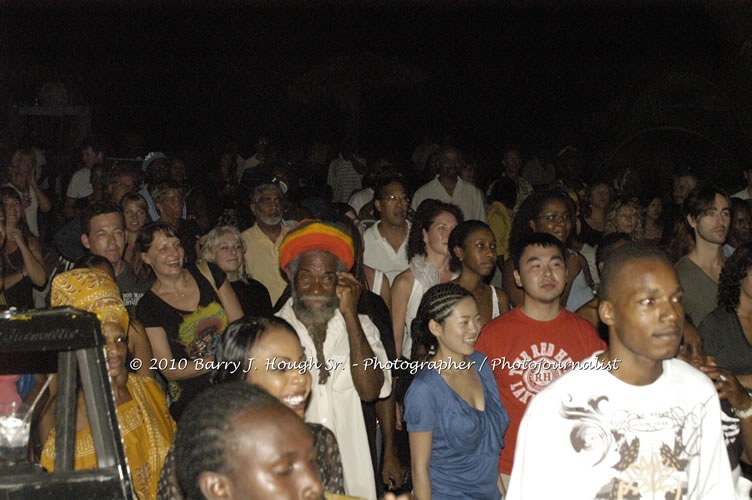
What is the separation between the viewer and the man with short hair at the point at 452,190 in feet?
31.2

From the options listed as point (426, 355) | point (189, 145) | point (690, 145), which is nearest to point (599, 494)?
point (426, 355)

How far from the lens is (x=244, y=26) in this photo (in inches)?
772

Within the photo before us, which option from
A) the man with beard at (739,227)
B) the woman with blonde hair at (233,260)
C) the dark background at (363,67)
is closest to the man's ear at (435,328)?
the woman with blonde hair at (233,260)

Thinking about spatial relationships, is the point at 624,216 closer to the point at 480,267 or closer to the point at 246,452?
the point at 480,267

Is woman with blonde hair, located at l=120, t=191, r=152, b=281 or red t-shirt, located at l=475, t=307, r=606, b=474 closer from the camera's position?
red t-shirt, located at l=475, t=307, r=606, b=474

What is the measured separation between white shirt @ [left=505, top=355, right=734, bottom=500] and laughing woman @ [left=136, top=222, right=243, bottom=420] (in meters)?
2.52

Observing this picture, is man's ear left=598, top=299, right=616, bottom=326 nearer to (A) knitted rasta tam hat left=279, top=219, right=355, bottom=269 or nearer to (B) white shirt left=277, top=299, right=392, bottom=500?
(B) white shirt left=277, top=299, right=392, bottom=500

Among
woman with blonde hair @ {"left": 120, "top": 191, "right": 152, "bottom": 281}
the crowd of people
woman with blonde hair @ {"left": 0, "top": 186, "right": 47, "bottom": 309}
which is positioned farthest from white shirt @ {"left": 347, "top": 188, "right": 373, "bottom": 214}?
woman with blonde hair @ {"left": 0, "top": 186, "right": 47, "bottom": 309}

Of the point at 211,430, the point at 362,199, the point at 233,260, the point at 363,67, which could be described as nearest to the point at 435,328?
the point at 233,260

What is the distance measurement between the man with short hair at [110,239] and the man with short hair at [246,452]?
3.77m

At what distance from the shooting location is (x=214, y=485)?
214 cm

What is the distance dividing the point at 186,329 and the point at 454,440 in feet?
6.32

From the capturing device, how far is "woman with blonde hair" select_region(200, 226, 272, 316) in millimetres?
5922

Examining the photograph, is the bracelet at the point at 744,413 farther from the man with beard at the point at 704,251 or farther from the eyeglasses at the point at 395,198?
the eyeglasses at the point at 395,198
